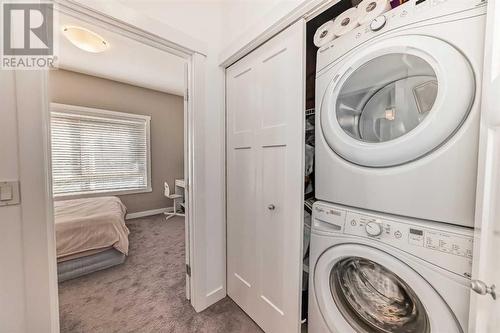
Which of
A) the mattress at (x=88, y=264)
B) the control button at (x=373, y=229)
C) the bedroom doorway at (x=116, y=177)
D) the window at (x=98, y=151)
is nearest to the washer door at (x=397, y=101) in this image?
the control button at (x=373, y=229)

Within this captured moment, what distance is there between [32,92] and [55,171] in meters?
3.16

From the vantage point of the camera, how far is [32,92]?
897mm

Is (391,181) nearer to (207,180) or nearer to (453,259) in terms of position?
(453,259)

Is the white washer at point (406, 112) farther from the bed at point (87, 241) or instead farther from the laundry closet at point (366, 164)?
the bed at point (87, 241)

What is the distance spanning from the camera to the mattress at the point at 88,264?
1860 millimetres

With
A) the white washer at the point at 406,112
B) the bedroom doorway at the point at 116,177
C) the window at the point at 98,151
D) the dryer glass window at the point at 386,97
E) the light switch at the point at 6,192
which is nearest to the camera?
the white washer at the point at 406,112

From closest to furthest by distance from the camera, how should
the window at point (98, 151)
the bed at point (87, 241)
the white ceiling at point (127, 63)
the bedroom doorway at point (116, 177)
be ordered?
the bedroom doorway at point (116, 177) < the bed at point (87, 241) < the white ceiling at point (127, 63) < the window at point (98, 151)

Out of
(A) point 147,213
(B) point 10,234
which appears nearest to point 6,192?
(B) point 10,234

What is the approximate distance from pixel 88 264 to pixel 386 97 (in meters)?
2.84

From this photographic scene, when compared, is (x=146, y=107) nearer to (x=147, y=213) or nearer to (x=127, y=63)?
(x=127, y=63)

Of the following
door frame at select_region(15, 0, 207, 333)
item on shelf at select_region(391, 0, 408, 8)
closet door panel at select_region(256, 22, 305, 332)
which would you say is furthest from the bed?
item on shelf at select_region(391, 0, 408, 8)

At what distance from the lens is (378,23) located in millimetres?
776

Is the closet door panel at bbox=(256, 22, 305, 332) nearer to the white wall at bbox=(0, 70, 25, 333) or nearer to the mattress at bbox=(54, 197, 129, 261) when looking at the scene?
the white wall at bbox=(0, 70, 25, 333)

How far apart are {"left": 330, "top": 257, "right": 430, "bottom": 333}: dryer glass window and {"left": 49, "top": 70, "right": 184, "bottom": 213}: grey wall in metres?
4.03
